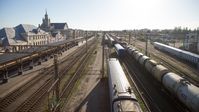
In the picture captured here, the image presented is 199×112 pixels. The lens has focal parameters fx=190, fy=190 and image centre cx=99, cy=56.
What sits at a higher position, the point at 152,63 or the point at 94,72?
the point at 152,63

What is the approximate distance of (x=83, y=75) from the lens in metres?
36.1

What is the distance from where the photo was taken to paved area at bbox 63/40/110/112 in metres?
21.8

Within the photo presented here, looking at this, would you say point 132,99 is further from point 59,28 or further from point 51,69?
point 59,28

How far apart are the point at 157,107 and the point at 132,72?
16.2m

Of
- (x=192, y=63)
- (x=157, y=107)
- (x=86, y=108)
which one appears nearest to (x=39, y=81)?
(x=86, y=108)

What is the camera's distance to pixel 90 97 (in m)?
25.2

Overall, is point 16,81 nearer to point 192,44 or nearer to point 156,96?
point 156,96

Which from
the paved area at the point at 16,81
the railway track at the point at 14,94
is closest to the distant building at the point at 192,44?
the paved area at the point at 16,81

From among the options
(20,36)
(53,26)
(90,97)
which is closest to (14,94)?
(90,97)

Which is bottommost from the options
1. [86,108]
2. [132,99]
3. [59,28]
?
[86,108]

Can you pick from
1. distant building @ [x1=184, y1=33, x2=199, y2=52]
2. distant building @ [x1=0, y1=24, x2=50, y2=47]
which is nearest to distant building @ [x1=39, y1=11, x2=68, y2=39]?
distant building @ [x1=0, y1=24, x2=50, y2=47]

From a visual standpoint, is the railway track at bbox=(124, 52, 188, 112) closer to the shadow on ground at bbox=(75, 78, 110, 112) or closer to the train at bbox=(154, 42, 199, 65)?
the shadow on ground at bbox=(75, 78, 110, 112)

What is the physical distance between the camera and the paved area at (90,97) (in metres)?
21.8

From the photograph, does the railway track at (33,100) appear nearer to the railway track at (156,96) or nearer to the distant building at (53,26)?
the railway track at (156,96)
